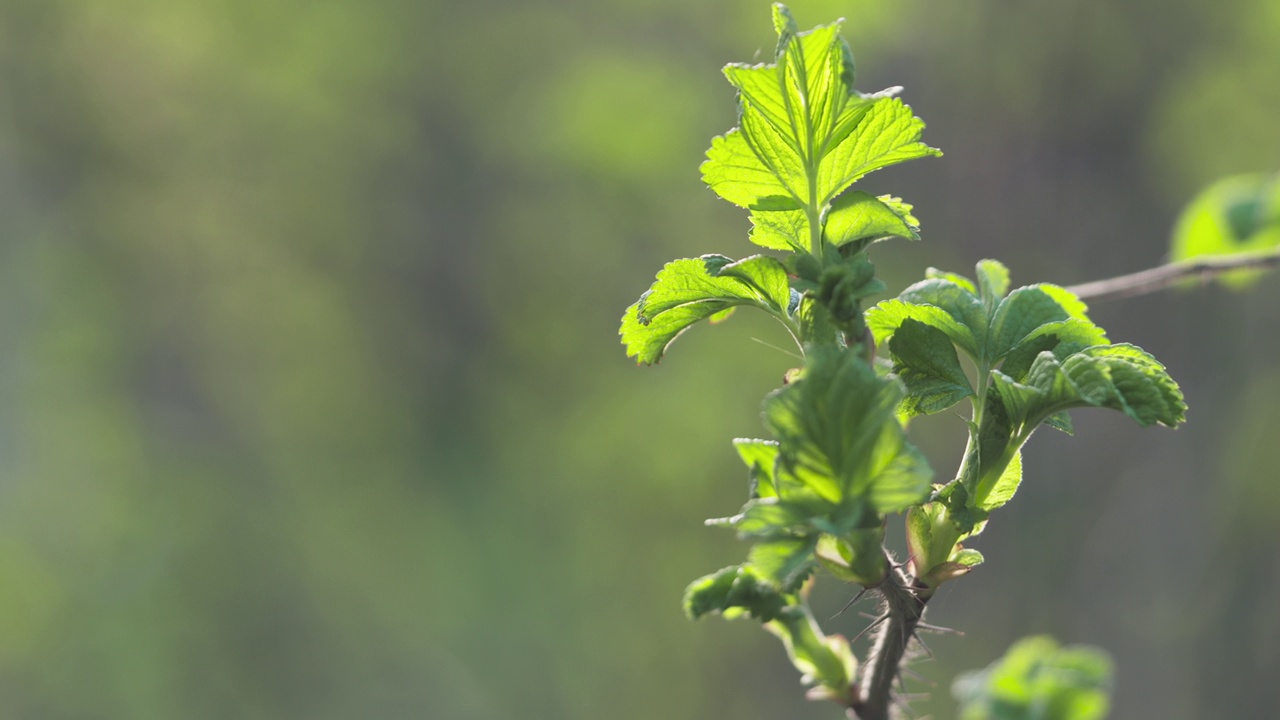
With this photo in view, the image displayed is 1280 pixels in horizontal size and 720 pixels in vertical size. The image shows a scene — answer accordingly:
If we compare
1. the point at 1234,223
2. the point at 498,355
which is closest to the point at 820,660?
the point at 1234,223

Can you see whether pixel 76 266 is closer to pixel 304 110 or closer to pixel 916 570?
pixel 304 110

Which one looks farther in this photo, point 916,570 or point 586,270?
point 586,270

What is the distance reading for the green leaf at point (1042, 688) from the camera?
1.35 feet

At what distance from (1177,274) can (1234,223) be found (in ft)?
0.58


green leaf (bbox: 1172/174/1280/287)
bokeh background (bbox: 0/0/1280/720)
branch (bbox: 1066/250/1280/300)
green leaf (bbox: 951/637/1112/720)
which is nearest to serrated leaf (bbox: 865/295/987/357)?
green leaf (bbox: 951/637/1112/720)

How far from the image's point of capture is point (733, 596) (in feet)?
1.89

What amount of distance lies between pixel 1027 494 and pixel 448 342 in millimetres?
3946

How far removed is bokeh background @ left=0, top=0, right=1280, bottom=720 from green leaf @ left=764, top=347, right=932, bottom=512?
5.09 m

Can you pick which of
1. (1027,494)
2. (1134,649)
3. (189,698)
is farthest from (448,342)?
(1134,649)

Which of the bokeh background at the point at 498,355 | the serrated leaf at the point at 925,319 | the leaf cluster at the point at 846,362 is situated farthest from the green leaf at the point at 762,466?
the bokeh background at the point at 498,355

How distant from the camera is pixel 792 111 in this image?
581mm

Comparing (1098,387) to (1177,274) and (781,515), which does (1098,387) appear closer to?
(781,515)

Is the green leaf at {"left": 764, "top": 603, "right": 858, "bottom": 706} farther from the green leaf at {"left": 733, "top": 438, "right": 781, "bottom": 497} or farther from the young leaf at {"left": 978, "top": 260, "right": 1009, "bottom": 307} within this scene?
the young leaf at {"left": 978, "top": 260, "right": 1009, "bottom": 307}

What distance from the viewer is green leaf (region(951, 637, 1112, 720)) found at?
1.35ft
